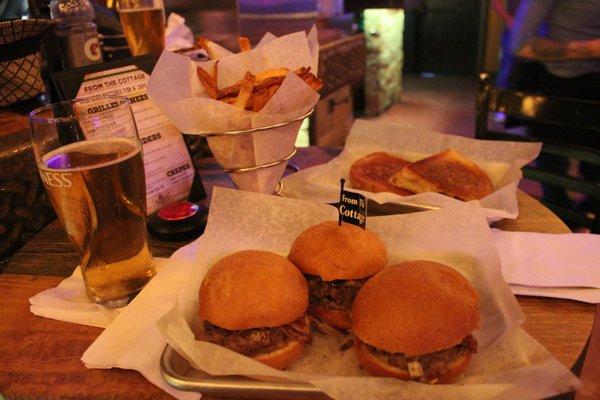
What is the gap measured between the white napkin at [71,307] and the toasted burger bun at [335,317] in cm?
45

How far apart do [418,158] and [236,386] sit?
4.14 feet

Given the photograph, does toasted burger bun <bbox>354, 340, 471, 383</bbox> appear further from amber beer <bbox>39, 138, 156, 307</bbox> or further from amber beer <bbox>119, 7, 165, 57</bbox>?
amber beer <bbox>119, 7, 165, 57</bbox>

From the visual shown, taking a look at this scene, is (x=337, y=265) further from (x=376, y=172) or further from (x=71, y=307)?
(x=376, y=172)

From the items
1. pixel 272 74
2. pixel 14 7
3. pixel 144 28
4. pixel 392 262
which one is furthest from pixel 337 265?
pixel 14 7

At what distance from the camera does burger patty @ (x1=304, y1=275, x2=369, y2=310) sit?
1.02 m

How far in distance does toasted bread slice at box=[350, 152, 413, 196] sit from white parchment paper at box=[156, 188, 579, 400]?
1.45 ft

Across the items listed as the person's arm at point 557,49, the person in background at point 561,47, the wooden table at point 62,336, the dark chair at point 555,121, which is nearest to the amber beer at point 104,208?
the wooden table at point 62,336

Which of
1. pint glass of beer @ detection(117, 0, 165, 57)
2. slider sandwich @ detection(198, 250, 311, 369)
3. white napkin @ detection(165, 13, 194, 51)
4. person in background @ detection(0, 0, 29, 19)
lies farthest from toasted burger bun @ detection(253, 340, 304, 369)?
person in background @ detection(0, 0, 29, 19)

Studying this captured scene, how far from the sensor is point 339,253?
1.02m

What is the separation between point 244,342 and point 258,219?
0.37 meters

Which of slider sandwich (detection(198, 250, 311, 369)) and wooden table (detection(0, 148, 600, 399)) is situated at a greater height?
slider sandwich (detection(198, 250, 311, 369))

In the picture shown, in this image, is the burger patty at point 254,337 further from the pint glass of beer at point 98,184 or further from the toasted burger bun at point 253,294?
the pint glass of beer at point 98,184

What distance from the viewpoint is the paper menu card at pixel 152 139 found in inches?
55.3

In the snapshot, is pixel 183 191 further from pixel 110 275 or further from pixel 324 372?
pixel 324 372
